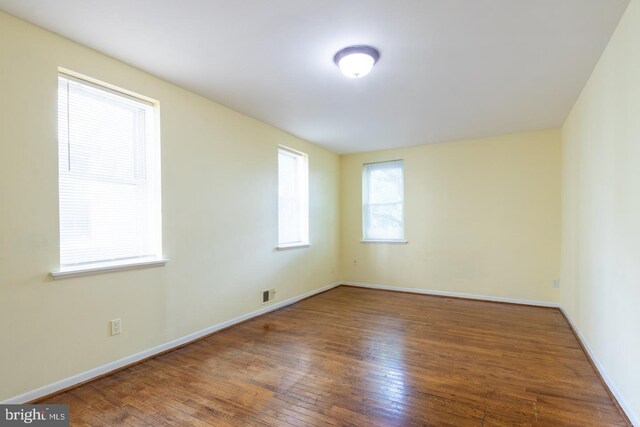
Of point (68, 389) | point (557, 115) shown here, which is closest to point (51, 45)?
point (68, 389)

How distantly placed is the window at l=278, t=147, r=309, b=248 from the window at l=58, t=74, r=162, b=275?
1.94 m

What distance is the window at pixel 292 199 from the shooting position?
4711 mm

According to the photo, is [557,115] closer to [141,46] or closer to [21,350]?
[141,46]

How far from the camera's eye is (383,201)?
5762 millimetres

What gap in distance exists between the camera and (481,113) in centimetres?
383

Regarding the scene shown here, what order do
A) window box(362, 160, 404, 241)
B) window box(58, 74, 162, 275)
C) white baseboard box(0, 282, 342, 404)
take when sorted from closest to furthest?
white baseboard box(0, 282, 342, 404) → window box(58, 74, 162, 275) → window box(362, 160, 404, 241)

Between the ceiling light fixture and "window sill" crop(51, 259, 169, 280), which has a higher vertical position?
the ceiling light fixture

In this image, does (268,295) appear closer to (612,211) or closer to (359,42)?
(359,42)

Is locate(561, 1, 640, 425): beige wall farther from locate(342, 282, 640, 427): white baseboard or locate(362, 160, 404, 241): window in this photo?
locate(362, 160, 404, 241): window

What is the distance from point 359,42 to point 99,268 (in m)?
2.61

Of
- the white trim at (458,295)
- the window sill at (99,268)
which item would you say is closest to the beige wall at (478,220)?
the white trim at (458,295)

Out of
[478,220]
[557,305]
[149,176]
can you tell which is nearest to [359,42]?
[149,176]

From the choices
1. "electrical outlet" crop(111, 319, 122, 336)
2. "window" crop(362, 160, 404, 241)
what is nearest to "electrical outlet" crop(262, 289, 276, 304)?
"electrical outlet" crop(111, 319, 122, 336)

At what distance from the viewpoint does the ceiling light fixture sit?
242 centimetres
